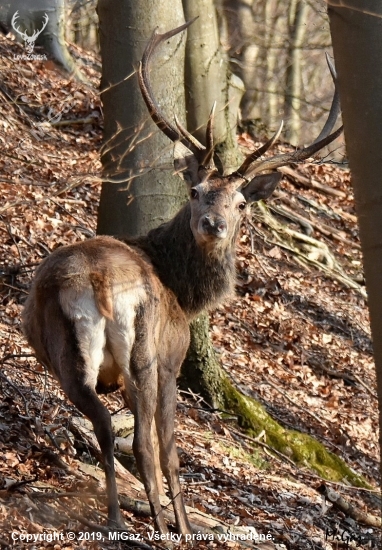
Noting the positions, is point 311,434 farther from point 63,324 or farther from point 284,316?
point 63,324

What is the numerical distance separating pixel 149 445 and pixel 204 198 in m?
2.11

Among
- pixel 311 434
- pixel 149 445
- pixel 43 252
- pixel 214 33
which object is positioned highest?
pixel 214 33

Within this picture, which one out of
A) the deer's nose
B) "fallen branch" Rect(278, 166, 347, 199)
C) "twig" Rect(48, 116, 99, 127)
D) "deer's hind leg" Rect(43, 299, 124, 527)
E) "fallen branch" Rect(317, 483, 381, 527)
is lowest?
"fallen branch" Rect(317, 483, 381, 527)

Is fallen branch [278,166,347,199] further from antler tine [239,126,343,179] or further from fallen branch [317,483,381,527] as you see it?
fallen branch [317,483,381,527]

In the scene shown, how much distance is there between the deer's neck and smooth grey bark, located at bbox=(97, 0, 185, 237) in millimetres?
516

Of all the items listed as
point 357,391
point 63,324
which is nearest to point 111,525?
Answer: point 63,324

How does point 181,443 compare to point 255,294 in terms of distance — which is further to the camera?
point 255,294

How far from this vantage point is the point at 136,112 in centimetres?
763

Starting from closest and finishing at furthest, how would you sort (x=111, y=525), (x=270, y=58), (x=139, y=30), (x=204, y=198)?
(x=111, y=525) → (x=204, y=198) → (x=139, y=30) → (x=270, y=58)

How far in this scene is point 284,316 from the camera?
38.1 feet

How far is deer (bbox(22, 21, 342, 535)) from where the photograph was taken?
18.5 ft

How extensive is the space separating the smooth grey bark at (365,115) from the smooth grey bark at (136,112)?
298 centimetres
